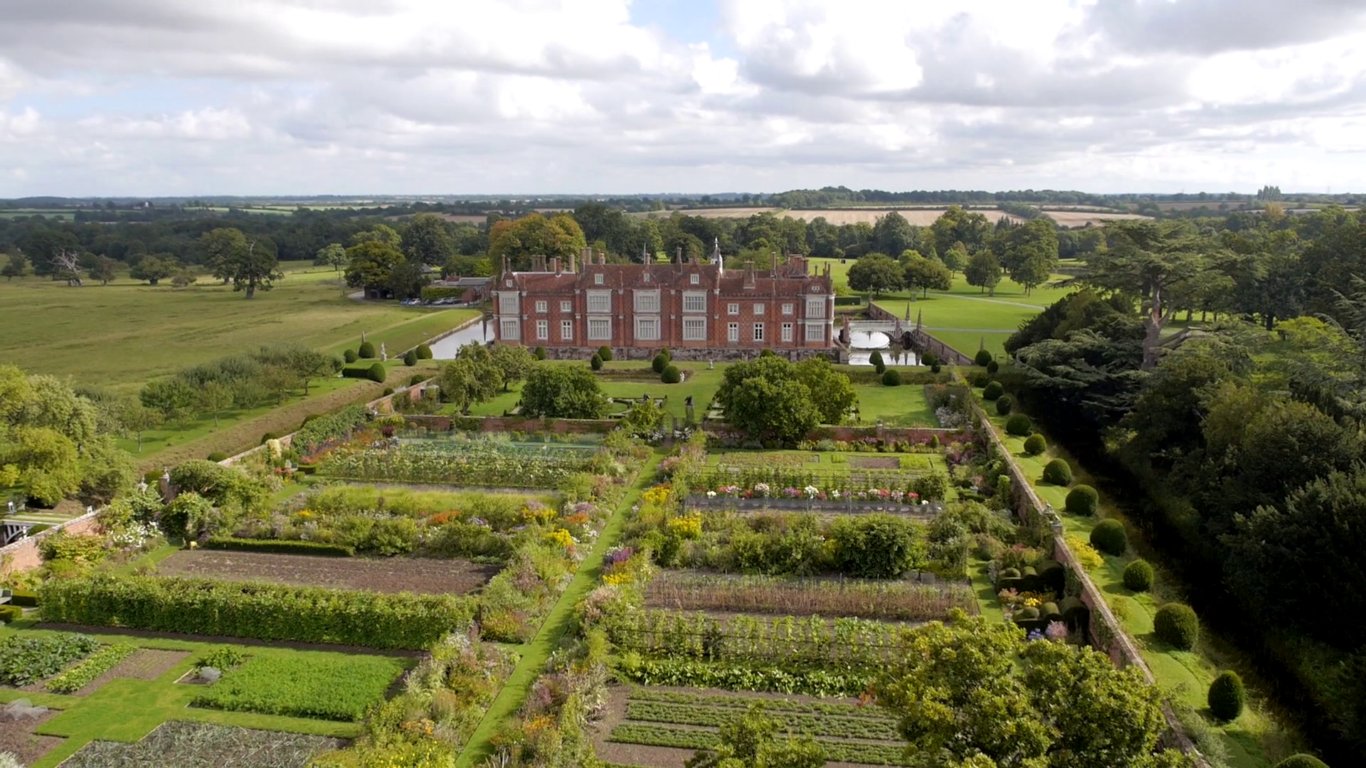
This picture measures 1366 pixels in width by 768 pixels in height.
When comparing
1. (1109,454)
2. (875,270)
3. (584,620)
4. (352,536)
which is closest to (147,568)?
(352,536)

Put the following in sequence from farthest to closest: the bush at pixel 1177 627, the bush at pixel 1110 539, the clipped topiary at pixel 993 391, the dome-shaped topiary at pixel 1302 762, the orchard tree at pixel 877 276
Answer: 1. the orchard tree at pixel 877 276
2. the clipped topiary at pixel 993 391
3. the bush at pixel 1110 539
4. the bush at pixel 1177 627
5. the dome-shaped topiary at pixel 1302 762

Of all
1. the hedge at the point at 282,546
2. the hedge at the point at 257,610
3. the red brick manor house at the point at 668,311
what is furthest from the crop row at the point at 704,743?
the red brick manor house at the point at 668,311

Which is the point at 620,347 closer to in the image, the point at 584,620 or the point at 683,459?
the point at 683,459

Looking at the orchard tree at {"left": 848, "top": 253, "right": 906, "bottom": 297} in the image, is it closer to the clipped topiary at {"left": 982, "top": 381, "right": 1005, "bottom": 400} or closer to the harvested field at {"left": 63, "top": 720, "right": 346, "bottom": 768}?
the clipped topiary at {"left": 982, "top": 381, "right": 1005, "bottom": 400}

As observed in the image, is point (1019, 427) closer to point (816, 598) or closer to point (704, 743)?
point (816, 598)

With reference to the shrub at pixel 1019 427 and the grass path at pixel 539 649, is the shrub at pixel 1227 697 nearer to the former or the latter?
the grass path at pixel 539 649

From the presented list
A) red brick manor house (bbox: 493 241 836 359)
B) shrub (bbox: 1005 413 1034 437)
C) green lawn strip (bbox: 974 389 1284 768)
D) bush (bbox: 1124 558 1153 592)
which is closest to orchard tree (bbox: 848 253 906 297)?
red brick manor house (bbox: 493 241 836 359)
